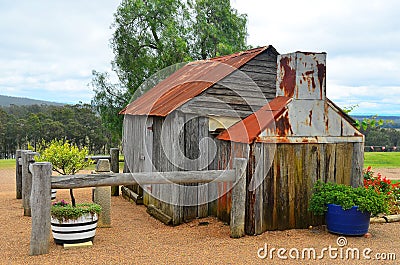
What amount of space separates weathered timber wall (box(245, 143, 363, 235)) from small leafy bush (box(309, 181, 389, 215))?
0.24 metres

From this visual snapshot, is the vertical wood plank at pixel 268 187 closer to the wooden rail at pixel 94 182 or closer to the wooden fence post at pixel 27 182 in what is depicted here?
the wooden rail at pixel 94 182

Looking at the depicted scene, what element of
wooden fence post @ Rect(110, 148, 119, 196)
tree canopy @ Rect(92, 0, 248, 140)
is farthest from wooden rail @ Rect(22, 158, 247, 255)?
tree canopy @ Rect(92, 0, 248, 140)

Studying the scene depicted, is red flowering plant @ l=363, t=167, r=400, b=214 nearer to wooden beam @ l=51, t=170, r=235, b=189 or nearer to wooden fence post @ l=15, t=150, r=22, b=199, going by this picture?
wooden beam @ l=51, t=170, r=235, b=189

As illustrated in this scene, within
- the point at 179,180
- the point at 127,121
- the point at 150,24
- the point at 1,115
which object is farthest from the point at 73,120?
the point at 179,180

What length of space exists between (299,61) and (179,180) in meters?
3.03

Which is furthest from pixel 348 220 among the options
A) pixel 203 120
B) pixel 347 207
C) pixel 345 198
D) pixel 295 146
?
pixel 203 120

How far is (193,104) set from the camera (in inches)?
362

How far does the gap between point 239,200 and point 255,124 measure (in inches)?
57.9

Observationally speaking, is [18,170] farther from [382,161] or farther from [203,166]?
[382,161]

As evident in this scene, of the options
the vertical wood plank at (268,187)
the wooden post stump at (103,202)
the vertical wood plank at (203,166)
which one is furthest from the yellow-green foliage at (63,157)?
the vertical wood plank at (268,187)

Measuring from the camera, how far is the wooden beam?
720 centimetres

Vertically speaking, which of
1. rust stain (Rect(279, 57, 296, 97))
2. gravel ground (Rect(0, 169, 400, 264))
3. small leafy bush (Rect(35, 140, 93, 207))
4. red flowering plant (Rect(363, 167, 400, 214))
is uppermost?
rust stain (Rect(279, 57, 296, 97))

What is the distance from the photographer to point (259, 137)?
820 centimetres

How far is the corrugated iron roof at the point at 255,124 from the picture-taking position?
27.5ft
